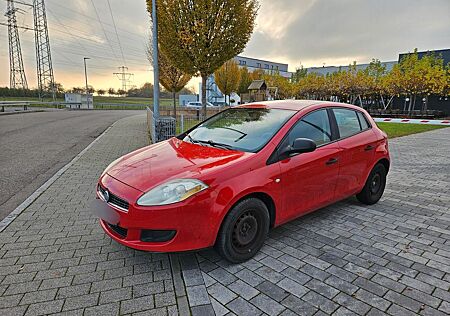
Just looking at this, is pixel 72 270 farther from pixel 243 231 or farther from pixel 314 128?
pixel 314 128

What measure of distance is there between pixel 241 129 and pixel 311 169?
0.98m

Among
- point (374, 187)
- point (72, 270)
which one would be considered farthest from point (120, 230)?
point (374, 187)

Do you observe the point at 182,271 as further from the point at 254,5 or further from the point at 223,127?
the point at 254,5

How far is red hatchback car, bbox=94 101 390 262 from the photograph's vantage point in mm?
2600

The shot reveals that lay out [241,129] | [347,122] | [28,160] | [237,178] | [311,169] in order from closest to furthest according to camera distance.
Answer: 1. [237,178]
2. [311,169]
3. [241,129]
4. [347,122]
5. [28,160]

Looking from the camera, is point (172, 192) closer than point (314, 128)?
Yes

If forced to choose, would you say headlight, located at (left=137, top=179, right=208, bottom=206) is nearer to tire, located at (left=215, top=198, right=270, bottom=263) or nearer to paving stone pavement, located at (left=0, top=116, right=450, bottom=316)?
tire, located at (left=215, top=198, right=270, bottom=263)

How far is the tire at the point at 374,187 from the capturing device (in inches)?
178

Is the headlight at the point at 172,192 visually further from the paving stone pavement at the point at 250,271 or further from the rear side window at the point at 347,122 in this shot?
the rear side window at the point at 347,122

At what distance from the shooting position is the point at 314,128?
145 inches

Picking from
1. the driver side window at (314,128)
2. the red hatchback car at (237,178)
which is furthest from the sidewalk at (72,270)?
the driver side window at (314,128)

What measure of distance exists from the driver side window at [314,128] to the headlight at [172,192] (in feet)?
4.26

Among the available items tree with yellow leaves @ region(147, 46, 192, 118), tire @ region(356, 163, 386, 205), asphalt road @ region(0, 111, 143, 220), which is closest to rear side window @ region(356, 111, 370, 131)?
tire @ region(356, 163, 386, 205)

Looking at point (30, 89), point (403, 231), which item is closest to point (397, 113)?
point (403, 231)
